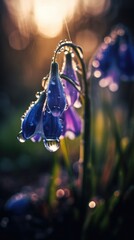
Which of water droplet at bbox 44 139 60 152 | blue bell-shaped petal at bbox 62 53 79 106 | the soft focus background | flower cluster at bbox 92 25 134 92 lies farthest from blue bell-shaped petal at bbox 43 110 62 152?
the soft focus background

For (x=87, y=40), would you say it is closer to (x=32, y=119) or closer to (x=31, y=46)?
(x=31, y=46)

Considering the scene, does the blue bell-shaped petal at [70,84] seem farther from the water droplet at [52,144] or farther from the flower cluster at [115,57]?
the flower cluster at [115,57]

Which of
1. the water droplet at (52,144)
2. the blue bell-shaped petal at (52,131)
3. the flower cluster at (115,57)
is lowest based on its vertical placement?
the water droplet at (52,144)

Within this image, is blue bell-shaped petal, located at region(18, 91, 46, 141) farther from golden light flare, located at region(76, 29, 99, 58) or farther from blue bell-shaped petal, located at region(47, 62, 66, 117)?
golden light flare, located at region(76, 29, 99, 58)

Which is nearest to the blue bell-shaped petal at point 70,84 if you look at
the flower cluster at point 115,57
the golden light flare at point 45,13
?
the flower cluster at point 115,57

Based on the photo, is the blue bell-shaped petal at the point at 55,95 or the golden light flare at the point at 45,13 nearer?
the blue bell-shaped petal at the point at 55,95
